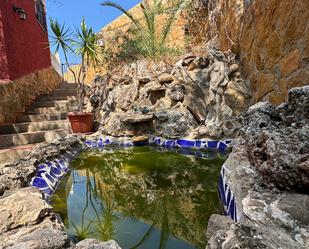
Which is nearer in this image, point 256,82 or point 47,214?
point 47,214

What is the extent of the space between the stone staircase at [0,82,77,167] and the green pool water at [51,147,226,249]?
1.36 m

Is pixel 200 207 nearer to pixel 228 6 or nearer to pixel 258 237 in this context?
pixel 258 237

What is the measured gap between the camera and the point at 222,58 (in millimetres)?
4941

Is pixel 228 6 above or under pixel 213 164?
above

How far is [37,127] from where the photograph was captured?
216 inches

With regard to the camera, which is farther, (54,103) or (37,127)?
(54,103)

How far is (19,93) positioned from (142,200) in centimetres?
522

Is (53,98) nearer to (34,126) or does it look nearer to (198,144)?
(34,126)

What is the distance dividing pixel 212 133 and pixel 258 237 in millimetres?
3702

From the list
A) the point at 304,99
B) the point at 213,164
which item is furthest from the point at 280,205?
the point at 213,164

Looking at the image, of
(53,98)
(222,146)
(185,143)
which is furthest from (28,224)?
(53,98)

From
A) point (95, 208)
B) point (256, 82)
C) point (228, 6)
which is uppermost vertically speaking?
point (228, 6)

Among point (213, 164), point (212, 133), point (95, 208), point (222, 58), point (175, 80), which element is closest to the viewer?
point (95, 208)

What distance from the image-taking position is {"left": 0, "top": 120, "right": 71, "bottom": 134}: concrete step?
514 centimetres
